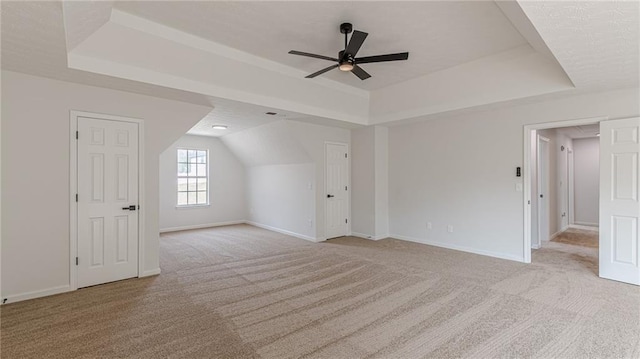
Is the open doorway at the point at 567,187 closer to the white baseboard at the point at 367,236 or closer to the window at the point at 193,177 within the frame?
the white baseboard at the point at 367,236

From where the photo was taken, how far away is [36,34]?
7.66 feet

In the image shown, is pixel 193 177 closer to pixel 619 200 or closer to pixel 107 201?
pixel 107 201

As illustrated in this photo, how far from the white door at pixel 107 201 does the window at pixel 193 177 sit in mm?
3694

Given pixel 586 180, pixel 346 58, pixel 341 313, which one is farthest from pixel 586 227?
pixel 346 58

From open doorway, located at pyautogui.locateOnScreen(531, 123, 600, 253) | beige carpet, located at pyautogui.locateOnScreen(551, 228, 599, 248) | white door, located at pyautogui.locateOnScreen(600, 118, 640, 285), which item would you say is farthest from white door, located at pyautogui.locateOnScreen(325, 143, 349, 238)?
beige carpet, located at pyautogui.locateOnScreen(551, 228, 599, 248)

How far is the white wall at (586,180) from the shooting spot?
289 inches

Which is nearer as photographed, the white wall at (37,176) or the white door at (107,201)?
the white wall at (37,176)

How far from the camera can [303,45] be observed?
3.62 metres

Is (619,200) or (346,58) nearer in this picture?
(346,58)

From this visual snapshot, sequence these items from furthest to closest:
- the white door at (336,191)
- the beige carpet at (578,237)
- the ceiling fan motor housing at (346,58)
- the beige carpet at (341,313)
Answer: the white door at (336,191)
the beige carpet at (578,237)
the ceiling fan motor housing at (346,58)
the beige carpet at (341,313)

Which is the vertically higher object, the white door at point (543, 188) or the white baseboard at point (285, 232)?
the white door at point (543, 188)

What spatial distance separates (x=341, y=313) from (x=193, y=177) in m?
6.05

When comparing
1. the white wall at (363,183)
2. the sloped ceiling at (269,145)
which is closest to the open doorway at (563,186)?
the white wall at (363,183)

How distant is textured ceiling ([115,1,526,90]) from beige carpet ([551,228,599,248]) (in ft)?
13.8
